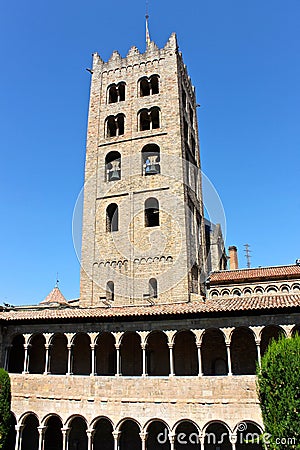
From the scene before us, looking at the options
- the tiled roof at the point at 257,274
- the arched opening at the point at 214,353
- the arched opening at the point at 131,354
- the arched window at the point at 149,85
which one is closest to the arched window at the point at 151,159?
the arched window at the point at 149,85

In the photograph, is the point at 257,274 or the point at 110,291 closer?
the point at 110,291

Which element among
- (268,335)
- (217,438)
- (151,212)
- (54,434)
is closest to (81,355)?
(54,434)

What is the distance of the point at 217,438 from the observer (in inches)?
754

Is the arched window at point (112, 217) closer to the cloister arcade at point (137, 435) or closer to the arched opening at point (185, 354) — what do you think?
the arched opening at point (185, 354)

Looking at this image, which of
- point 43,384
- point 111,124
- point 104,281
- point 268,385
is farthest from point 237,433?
point 111,124

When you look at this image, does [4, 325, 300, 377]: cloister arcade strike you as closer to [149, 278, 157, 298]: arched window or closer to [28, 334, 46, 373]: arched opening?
[28, 334, 46, 373]: arched opening

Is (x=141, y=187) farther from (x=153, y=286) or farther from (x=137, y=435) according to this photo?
(x=137, y=435)

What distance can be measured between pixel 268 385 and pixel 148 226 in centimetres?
1554

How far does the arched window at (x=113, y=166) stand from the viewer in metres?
30.2

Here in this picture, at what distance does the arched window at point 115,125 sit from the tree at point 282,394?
21968mm

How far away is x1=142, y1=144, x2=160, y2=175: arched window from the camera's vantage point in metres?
29.2

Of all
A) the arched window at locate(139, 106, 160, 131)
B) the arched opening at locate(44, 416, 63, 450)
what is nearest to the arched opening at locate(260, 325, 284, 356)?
the arched opening at locate(44, 416, 63, 450)

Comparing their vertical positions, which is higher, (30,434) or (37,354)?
(37,354)
